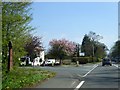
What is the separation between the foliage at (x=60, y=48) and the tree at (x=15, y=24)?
62050 millimetres

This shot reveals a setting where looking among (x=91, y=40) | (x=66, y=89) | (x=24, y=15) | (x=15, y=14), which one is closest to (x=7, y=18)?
(x=15, y=14)

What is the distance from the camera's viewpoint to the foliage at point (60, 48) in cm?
8718

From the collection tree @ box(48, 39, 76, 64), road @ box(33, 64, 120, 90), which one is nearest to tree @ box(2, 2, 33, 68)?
road @ box(33, 64, 120, 90)

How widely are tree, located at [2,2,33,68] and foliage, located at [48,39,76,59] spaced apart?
204 ft

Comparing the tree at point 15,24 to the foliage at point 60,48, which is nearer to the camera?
the tree at point 15,24

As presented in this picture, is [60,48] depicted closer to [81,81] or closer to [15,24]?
[81,81]

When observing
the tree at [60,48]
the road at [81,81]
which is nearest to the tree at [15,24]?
the road at [81,81]

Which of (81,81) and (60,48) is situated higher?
(60,48)

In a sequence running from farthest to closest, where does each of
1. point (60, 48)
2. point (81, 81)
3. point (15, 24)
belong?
point (60, 48) < point (81, 81) < point (15, 24)

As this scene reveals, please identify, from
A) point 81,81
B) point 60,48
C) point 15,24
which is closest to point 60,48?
point 60,48

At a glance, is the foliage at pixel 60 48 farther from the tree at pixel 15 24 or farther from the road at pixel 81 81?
the tree at pixel 15 24

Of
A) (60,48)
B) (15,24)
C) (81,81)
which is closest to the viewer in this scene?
(15,24)

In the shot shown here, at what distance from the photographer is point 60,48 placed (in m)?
89.9

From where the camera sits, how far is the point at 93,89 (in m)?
18.1
